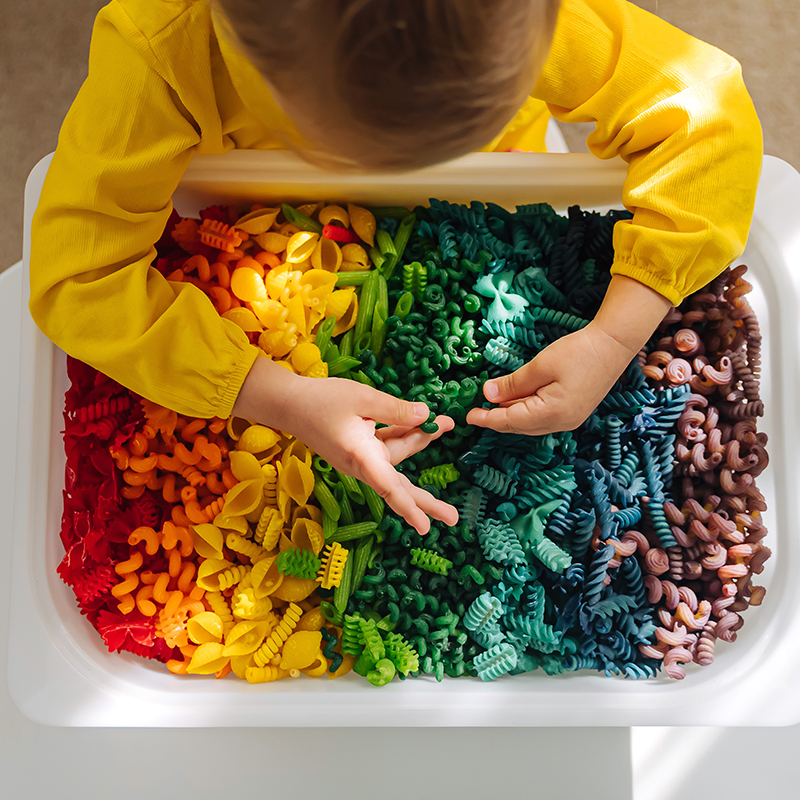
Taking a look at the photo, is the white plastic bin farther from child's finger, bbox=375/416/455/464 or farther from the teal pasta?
child's finger, bbox=375/416/455/464

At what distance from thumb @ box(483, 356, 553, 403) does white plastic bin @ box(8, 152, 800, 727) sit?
18 centimetres

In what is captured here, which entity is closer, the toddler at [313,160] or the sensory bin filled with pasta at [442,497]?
the toddler at [313,160]

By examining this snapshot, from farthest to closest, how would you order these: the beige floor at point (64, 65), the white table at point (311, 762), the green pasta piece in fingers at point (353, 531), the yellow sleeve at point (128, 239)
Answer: the beige floor at point (64, 65) < the white table at point (311, 762) < the green pasta piece in fingers at point (353, 531) < the yellow sleeve at point (128, 239)

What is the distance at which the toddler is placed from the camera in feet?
1.73

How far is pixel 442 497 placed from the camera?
0.65m

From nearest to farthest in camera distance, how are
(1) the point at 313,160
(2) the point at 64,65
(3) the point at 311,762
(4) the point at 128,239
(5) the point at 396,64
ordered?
(5) the point at 396,64
(1) the point at 313,160
(4) the point at 128,239
(3) the point at 311,762
(2) the point at 64,65

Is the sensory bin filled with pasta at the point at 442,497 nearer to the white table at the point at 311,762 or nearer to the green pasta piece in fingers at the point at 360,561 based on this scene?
the green pasta piece in fingers at the point at 360,561

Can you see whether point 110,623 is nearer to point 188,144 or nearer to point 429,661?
point 429,661

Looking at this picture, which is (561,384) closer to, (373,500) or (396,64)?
(373,500)

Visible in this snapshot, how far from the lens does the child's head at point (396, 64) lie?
30 cm

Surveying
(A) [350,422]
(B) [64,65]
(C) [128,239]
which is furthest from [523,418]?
(B) [64,65]

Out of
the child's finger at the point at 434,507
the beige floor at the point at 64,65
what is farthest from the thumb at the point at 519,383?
the beige floor at the point at 64,65

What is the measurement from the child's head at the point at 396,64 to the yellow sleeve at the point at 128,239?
0.75 ft

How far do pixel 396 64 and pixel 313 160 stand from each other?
0.53 feet
